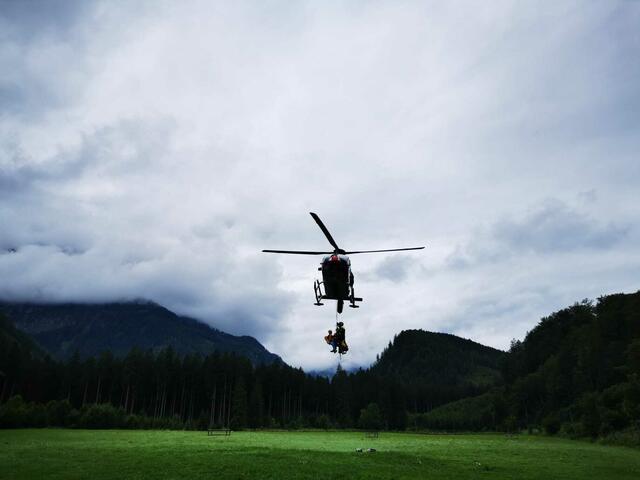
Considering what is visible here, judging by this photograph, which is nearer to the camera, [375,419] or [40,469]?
[40,469]

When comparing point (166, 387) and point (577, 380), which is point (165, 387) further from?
point (577, 380)

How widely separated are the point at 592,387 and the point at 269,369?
9757 centimetres

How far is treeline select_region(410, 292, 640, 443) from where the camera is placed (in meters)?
81.3

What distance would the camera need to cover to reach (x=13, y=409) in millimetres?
81250

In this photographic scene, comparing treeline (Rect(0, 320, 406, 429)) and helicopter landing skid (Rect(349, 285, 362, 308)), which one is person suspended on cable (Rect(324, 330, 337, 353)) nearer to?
helicopter landing skid (Rect(349, 285, 362, 308))

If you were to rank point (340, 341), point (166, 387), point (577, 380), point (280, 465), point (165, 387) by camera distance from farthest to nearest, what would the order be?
point (166, 387), point (165, 387), point (577, 380), point (280, 465), point (340, 341)

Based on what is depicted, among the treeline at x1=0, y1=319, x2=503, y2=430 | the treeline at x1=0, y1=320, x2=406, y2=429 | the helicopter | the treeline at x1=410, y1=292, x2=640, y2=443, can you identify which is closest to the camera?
the helicopter

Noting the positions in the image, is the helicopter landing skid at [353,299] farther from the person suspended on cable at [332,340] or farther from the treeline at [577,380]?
the treeline at [577,380]

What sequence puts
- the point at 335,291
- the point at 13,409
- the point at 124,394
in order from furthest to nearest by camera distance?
the point at 124,394
the point at 13,409
the point at 335,291

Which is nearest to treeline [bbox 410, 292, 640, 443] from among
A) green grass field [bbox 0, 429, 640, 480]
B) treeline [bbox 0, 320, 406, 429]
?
green grass field [bbox 0, 429, 640, 480]

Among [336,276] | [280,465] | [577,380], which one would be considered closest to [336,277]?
[336,276]

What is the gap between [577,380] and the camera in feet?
392

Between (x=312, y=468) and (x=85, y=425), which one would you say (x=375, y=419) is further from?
(x=312, y=468)

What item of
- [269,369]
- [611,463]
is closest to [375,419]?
[269,369]
